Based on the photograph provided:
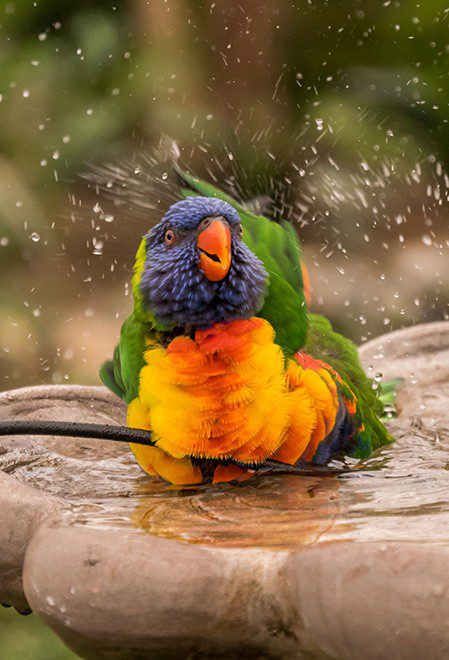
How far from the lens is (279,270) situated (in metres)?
1.52

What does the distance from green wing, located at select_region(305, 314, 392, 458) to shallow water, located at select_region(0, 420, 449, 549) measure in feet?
0.09

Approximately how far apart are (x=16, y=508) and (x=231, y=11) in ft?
10.1

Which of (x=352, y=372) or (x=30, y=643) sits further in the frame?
(x=30, y=643)

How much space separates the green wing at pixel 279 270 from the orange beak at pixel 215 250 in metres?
0.11

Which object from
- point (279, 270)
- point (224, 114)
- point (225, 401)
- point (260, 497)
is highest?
point (224, 114)

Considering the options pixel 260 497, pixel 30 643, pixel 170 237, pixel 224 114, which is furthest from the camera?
pixel 224 114

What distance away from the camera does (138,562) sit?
89 centimetres

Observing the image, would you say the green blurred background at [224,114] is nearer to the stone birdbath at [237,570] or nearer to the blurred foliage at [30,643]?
the blurred foliage at [30,643]

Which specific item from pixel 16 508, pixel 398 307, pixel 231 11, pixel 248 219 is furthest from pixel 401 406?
pixel 231 11

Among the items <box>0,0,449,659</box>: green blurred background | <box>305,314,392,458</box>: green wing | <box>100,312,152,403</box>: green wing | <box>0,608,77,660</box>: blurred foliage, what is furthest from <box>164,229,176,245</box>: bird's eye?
<box>0,0,449,659</box>: green blurred background

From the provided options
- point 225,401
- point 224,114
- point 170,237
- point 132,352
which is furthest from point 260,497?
point 224,114

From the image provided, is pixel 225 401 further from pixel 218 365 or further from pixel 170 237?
pixel 170 237

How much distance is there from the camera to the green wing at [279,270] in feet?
4.57

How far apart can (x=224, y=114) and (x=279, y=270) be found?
248 cm
